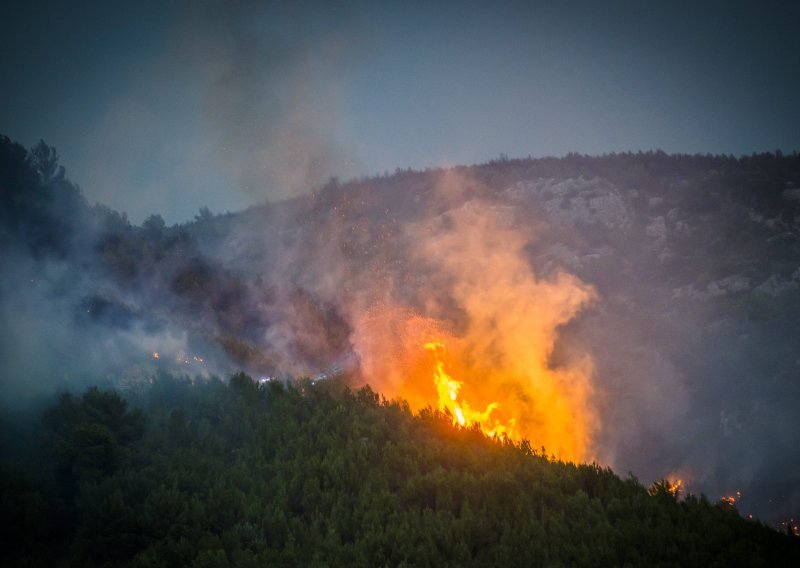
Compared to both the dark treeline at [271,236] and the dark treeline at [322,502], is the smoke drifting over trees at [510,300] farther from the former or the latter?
the dark treeline at [322,502]

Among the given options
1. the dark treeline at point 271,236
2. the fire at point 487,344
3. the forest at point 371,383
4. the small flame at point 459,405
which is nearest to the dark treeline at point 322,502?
the forest at point 371,383

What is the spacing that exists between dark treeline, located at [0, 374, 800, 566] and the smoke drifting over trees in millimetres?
5176

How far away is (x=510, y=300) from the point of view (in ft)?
88.1

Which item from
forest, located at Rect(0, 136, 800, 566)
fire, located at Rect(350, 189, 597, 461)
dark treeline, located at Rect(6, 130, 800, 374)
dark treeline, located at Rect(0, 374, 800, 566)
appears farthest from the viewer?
dark treeline, located at Rect(6, 130, 800, 374)

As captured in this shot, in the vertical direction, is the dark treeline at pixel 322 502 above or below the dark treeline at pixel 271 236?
below

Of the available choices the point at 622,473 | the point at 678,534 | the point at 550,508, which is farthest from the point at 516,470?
the point at 622,473

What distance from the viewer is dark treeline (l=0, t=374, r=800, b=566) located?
8297 millimetres

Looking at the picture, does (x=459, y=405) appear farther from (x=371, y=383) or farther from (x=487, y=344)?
(x=371, y=383)

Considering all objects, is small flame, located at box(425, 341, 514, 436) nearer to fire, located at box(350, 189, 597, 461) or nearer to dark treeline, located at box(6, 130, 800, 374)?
fire, located at box(350, 189, 597, 461)

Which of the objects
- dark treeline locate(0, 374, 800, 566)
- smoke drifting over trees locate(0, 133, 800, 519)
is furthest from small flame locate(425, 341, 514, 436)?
dark treeline locate(0, 374, 800, 566)

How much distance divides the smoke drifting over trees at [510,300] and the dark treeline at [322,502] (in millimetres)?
5176

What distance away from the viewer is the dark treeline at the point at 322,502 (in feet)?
27.2

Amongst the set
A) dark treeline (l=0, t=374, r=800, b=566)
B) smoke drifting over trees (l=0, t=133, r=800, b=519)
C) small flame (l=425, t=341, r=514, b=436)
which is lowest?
dark treeline (l=0, t=374, r=800, b=566)

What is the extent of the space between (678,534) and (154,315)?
22372mm
